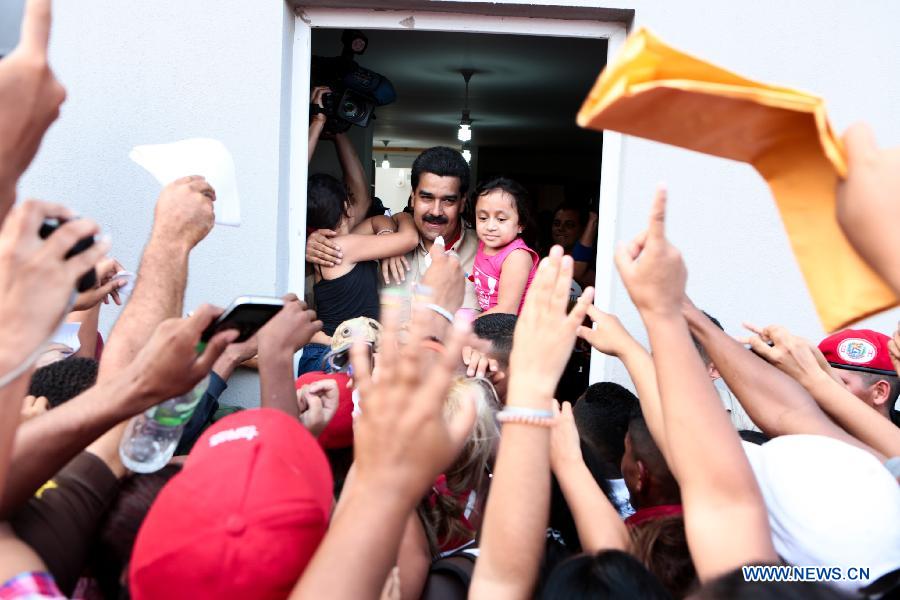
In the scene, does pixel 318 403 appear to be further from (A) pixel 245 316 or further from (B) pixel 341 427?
(A) pixel 245 316

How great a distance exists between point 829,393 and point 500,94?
7499mm

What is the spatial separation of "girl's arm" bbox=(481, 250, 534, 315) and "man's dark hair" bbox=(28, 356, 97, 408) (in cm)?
198

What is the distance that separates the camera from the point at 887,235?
1.13 m

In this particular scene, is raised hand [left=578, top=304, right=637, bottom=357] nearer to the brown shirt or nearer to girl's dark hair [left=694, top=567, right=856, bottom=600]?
girl's dark hair [left=694, top=567, right=856, bottom=600]

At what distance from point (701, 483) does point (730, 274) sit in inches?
85.5

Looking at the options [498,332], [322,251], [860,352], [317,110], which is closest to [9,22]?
[317,110]

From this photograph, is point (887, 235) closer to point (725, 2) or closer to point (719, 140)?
point (719, 140)

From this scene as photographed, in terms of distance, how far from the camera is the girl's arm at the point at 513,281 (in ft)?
12.7

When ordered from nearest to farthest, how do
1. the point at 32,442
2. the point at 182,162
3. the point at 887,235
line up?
the point at 887,235, the point at 32,442, the point at 182,162

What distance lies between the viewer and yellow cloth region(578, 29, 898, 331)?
126cm

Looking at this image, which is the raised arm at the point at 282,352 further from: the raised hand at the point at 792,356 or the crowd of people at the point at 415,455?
the raised hand at the point at 792,356

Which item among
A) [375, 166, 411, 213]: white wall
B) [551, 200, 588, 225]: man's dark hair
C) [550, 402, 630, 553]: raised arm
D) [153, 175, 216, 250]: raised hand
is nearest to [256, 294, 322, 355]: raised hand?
[153, 175, 216, 250]: raised hand

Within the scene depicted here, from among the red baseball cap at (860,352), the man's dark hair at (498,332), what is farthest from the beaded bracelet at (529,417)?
the red baseball cap at (860,352)

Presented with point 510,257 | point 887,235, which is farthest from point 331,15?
point 887,235
